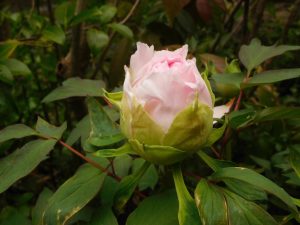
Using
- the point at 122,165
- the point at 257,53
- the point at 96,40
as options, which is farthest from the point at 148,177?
the point at 96,40

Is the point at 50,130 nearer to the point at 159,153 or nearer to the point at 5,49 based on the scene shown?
the point at 159,153

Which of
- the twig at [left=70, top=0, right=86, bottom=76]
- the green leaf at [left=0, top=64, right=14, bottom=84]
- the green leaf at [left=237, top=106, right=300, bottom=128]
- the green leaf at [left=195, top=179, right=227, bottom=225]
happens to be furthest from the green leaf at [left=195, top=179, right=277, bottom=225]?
the twig at [left=70, top=0, right=86, bottom=76]

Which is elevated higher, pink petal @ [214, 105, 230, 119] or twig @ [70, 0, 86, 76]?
pink petal @ [214, 105, 230, 119]

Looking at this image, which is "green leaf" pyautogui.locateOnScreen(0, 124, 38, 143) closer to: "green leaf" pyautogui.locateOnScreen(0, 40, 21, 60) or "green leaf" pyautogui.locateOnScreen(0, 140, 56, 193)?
"green leaf" pyautogui.locateOnScreen(0, 140, 56, 193)

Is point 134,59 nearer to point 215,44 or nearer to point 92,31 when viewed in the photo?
point 92,31

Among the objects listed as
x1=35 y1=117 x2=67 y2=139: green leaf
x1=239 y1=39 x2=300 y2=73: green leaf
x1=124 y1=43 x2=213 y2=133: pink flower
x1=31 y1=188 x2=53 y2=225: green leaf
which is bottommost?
x1=31 y1=188 x2=53 y2=225: green leaf

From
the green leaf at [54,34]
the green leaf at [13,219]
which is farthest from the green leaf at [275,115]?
the green leaf at [54,34]
